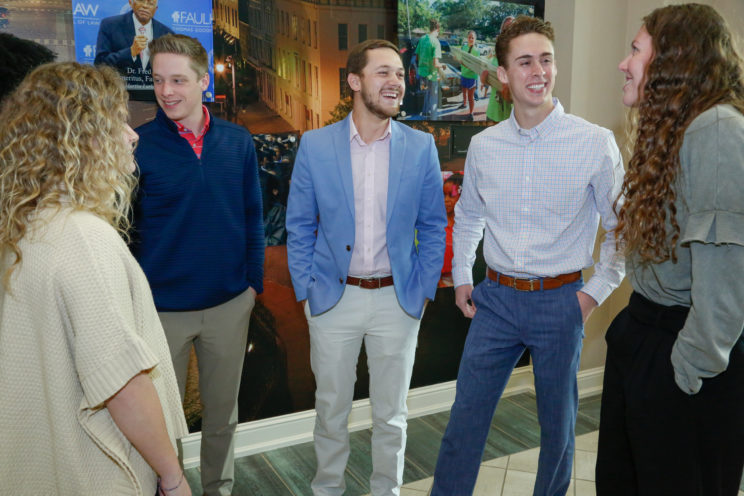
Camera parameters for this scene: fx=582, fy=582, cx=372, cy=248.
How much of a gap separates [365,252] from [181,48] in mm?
1062

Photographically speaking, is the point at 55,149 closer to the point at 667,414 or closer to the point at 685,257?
the point at 685,257

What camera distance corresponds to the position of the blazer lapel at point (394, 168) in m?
2.34

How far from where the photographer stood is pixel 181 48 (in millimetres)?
2223

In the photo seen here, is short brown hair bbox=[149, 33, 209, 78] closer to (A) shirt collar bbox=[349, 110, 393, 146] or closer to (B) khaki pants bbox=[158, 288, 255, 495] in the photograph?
(A) shirt collar bbox=[349, 110, 393, 146]

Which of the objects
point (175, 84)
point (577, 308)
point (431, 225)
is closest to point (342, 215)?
point (431, 225)

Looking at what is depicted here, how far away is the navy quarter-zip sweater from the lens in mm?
2215

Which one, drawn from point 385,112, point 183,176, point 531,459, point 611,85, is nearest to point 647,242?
point 385,112

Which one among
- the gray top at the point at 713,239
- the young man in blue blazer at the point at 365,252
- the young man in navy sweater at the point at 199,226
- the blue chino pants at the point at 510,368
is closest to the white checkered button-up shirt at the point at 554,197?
the blue chino pants at the point at 510,368

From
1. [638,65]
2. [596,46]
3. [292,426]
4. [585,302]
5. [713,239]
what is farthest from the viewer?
[596,46]

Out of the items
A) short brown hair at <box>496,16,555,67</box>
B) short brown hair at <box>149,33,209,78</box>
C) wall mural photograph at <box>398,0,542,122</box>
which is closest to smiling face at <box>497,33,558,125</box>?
short brown hair at <box>496,16,555,67</box>

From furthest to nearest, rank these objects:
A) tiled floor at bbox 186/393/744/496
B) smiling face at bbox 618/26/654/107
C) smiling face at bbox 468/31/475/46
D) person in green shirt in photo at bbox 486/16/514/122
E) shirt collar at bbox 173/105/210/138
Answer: person in green shirt in photo at bbox 486/16/514/122 → smiling face at bbox 468/31/475/46 → tiled floor at bbox 186/393/744/496 → shirt collar at bbox 173/105/210/138 → smiling face at bbox 618/26/654/107

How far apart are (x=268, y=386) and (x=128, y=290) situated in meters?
2.02

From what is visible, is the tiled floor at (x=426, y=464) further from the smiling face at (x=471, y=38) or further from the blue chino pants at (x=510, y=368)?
the smiling face at (x=471, y=38)

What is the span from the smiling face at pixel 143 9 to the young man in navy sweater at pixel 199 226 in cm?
36
